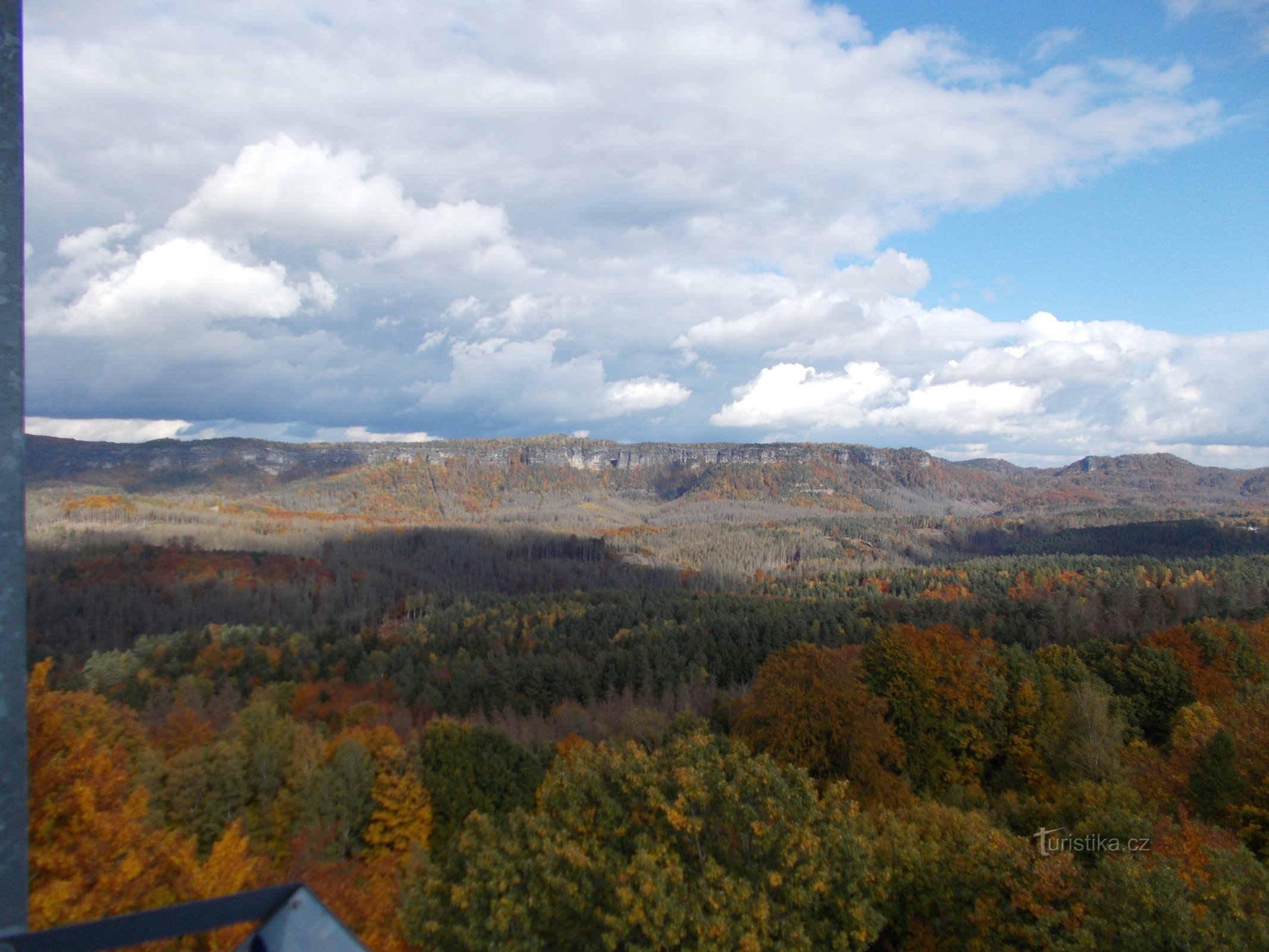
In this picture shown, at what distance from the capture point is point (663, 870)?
12227 mm

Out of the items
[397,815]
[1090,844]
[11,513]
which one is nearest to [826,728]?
[1090,844]

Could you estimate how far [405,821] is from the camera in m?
28.2

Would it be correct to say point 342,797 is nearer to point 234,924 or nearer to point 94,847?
point 94,847

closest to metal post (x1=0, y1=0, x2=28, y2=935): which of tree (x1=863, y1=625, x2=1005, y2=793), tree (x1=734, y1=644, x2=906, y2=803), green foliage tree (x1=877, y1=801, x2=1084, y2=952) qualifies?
green foliage tree (x1=877, y1=801, x2=1084, y2=952)

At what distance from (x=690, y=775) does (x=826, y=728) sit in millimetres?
18786

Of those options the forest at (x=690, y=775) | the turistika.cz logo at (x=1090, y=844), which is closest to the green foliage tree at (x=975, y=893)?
the forest at (x=690, y=775)

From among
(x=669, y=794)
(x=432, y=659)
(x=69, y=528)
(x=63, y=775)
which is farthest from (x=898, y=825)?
(x=69, y=528)

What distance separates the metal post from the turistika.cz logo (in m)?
19.3

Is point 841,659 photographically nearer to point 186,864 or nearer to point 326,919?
point 186,864

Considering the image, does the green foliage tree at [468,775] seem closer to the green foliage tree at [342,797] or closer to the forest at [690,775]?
the forest at [690,775]

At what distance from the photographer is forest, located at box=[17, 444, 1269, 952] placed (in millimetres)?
12523

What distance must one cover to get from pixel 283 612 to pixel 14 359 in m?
117

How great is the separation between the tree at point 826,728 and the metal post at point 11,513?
95.1 ft

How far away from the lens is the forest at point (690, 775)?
1252 centimetres
